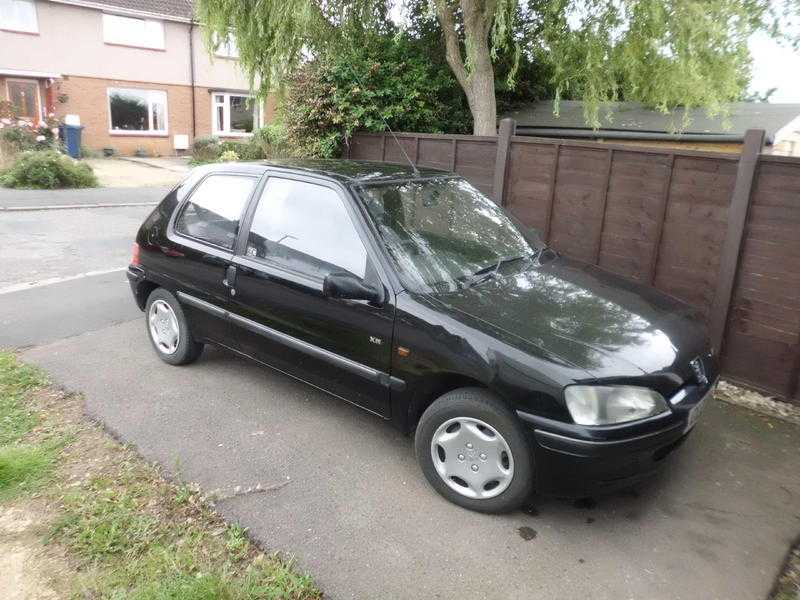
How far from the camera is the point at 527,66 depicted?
1025 centimetres

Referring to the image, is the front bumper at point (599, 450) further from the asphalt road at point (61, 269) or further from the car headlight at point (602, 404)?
the asphalt road at point (61, 269)

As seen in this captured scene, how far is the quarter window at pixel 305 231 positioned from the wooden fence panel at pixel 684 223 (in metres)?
2.87

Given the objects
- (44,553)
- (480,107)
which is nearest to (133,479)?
(44,553)

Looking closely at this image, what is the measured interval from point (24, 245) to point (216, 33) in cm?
416

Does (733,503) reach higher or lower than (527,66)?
lower

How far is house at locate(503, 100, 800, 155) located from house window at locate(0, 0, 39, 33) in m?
19.1

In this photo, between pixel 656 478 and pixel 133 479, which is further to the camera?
pixel 656 478

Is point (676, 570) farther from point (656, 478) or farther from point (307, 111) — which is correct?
point (307, 111)

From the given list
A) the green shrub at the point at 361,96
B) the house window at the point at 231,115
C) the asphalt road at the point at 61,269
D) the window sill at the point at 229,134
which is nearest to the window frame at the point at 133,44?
the house window at the point at 231,115

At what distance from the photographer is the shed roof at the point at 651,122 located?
9136mm

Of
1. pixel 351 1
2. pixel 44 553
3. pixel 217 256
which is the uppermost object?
pixel 351 1

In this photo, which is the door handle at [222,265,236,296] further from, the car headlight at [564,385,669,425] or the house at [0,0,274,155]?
the house at [0,0,274,155]

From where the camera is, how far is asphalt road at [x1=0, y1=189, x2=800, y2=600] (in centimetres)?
276

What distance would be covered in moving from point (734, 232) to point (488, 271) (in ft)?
7.44
